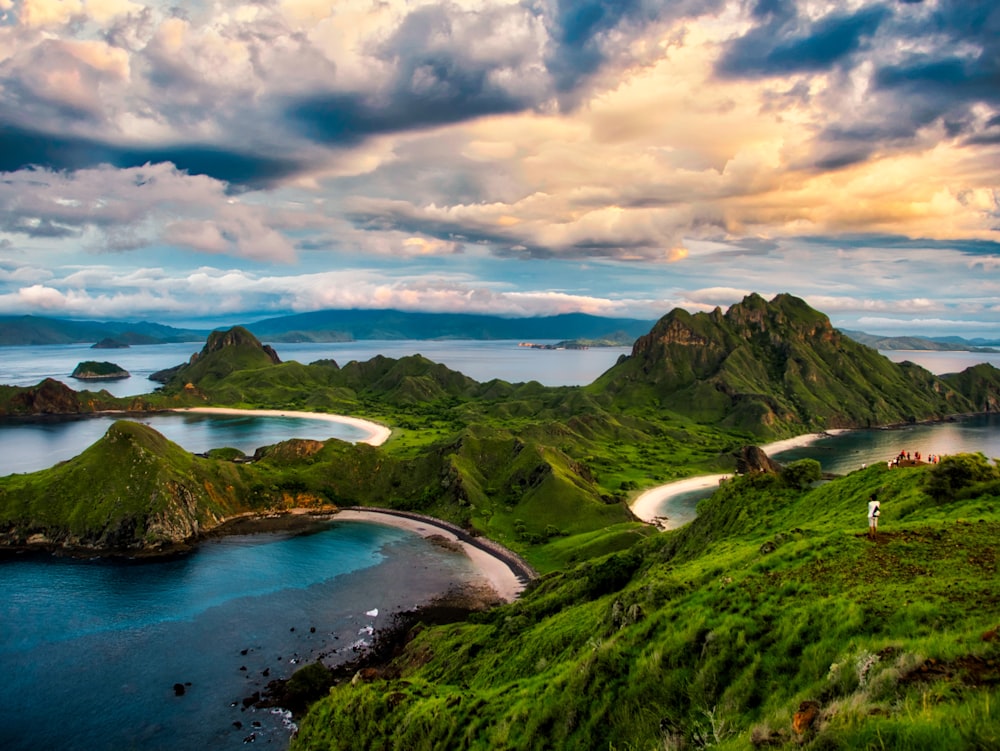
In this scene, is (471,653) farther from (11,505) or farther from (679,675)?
(11,505)

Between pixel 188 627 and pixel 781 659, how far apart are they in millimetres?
90689

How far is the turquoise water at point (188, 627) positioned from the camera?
62.7 meters

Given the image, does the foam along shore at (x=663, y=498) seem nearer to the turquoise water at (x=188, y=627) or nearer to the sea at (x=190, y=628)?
the sea at (x=190, y=628)

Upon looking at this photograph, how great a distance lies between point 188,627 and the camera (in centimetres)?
8494

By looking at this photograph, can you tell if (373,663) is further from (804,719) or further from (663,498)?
(663,498)

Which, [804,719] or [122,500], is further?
[122,500]

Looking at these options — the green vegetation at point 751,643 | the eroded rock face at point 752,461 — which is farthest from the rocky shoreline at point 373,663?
the eroded rock face at point 752,461

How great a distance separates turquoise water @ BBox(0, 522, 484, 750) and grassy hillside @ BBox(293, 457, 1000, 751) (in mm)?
30331

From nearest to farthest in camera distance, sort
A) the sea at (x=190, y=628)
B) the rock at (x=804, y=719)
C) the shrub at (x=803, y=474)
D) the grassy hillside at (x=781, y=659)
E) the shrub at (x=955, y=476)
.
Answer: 1. the rock at (x=804, y=719)
2. the grassy hillside at (x=781, y=659)
3. the shrub at (x=955, y=476)
4. the shrub at (x=803, y=474)
5. the sea at (x=190, y=628)

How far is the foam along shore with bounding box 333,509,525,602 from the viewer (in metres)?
101

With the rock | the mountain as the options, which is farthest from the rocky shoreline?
the mountain

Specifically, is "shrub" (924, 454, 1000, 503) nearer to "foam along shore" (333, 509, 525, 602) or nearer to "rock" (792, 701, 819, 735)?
"rock" (792, 701, 819, 735)

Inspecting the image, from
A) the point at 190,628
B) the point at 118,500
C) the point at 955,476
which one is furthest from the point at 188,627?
the point at 955,476

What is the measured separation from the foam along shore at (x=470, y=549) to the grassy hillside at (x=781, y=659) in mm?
52885
